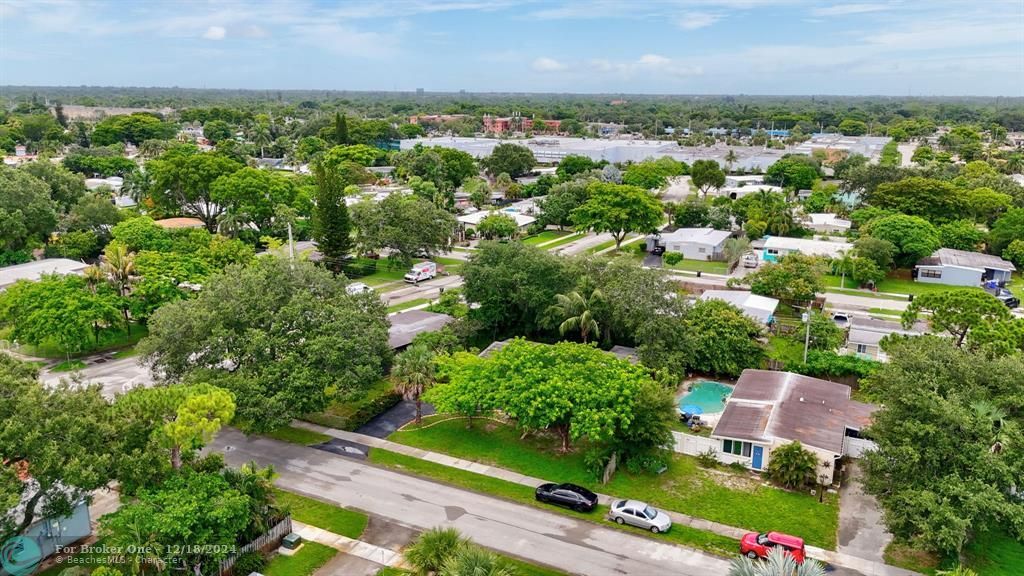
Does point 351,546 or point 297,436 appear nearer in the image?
point 351,546

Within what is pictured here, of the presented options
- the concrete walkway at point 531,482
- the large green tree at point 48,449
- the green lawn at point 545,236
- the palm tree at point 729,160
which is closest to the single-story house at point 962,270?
the green lawn at point 545,236

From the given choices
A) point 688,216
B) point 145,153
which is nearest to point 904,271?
point 688,216

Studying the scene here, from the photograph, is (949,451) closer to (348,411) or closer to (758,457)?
(758,457)

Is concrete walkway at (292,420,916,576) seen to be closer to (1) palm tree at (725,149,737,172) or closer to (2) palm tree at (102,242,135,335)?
(2) palm tree at (102,242,135,335)

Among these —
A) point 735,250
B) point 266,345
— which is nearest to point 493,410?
point 266,345

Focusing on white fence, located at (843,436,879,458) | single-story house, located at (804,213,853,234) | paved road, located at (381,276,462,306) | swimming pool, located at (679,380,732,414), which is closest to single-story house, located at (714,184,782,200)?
single-story house, located at (804,213,853,234)

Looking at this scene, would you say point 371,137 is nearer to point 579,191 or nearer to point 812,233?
point 579,191
